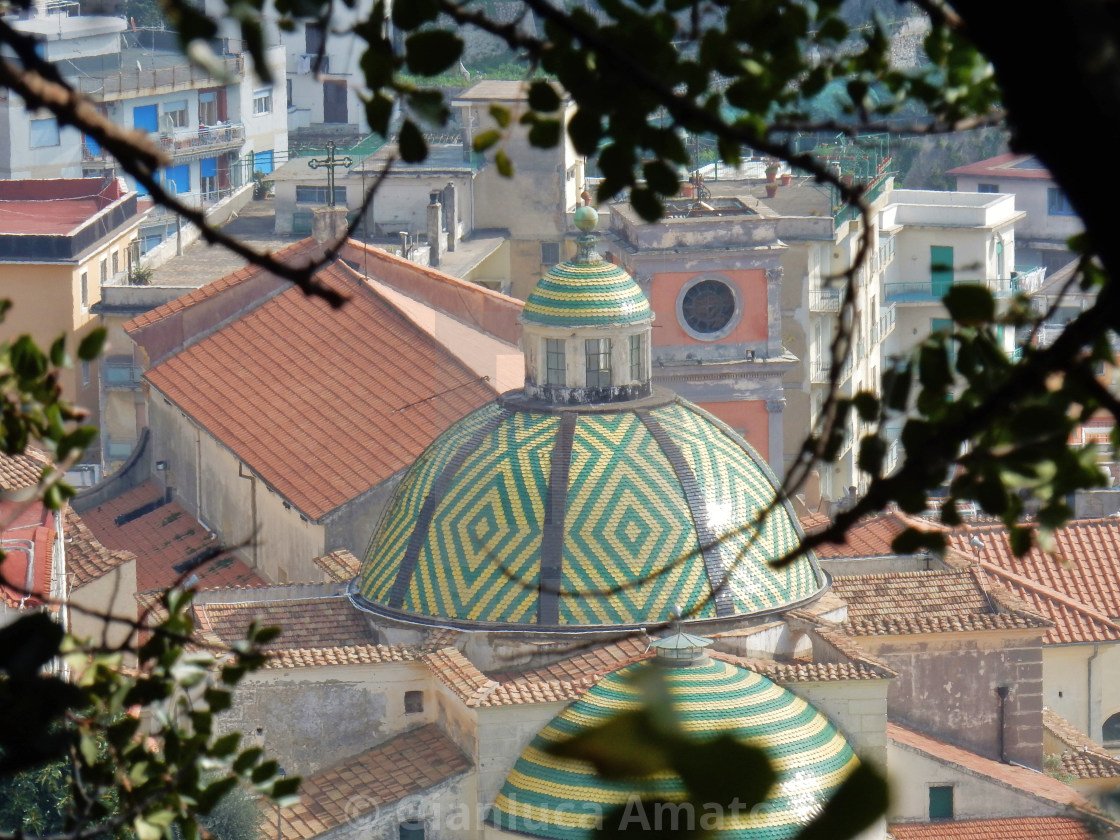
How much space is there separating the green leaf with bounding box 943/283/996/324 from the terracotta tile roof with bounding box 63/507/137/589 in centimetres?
2026

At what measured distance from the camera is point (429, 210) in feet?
142

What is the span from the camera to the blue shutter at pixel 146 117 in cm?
5284

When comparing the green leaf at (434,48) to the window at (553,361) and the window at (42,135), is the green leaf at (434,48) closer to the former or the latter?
the window at (553,361)

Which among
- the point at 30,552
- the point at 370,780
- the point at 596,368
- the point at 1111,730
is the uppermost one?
the point at 596,368

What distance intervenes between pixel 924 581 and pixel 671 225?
1335cm

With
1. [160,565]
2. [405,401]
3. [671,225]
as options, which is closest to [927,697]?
[405,401]

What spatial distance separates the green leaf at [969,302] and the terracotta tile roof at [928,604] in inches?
817

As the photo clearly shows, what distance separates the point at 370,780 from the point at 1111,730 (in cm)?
1338

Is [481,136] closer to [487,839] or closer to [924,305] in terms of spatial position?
[487,839]

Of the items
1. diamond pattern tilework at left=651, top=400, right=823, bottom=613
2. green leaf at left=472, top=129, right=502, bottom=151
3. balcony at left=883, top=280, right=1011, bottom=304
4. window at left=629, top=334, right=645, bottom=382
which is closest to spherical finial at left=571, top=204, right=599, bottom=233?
window at left=629, top=334, right=645, bottom=382

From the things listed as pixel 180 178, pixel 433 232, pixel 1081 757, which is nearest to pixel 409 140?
pixel 1081 757

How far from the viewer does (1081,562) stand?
3209 centimetres

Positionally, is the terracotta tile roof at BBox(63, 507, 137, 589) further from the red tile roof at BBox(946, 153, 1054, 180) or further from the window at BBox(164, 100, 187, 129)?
the red tile roof at BBox(946, 153, 1054, 180)

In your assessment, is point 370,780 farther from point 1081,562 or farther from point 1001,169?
point 1001,169
